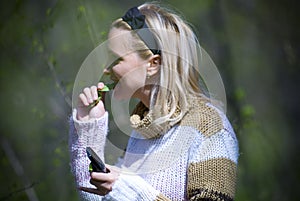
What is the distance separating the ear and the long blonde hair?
2cm

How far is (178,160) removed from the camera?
1.75m

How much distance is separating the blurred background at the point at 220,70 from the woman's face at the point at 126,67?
1077mm

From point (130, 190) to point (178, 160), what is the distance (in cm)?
16

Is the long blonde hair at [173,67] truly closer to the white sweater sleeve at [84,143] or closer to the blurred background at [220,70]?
the white sweater sleeve at [84,143]

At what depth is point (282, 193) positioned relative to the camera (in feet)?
13.3

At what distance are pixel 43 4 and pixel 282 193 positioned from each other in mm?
2234

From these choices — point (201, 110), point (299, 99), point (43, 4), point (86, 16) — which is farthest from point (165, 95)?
point (43, 4)

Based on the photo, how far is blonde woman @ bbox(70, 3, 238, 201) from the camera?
1692 mm

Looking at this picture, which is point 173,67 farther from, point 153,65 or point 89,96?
point 89,96

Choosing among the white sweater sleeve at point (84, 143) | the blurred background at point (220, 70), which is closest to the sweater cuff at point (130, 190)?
the white sweater sleeve at point (84, 143)

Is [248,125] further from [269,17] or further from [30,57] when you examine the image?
[30,57]

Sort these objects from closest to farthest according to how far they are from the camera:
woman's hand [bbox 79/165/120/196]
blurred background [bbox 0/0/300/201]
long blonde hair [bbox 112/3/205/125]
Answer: woman's hand [bbox 79/165/120/196] → long blonde hair [bbox 112/3/205/125] → blurred background [bbox 0/0/300/201]

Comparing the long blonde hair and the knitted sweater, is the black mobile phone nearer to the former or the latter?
the knitted sweater

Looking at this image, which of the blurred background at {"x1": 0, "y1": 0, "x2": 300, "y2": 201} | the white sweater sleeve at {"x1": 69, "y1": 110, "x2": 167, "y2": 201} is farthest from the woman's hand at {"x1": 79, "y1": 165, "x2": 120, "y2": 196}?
the blurred background at {"x1": 0, "y1": 0, "x2": 300, "y2": 201}
